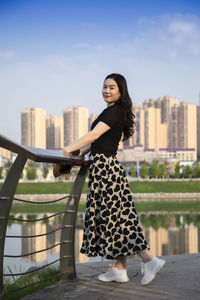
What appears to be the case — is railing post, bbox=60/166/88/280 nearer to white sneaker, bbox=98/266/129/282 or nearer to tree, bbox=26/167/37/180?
white sneaker, bbox=98/266/129/282

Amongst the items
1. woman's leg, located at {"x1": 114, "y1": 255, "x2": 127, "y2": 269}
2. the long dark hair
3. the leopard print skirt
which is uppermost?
the long dark hair

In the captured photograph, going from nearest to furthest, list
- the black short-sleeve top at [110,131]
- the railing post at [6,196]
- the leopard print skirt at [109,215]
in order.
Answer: the railing post at [6,196], the leopard print skirt at [109,215], the black short-sleeve top at [110,131]

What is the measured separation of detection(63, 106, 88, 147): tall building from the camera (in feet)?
240

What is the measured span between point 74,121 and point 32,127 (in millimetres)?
6610

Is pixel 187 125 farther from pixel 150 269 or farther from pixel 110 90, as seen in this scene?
pixel 150 269

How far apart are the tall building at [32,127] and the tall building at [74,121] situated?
13.5 ft

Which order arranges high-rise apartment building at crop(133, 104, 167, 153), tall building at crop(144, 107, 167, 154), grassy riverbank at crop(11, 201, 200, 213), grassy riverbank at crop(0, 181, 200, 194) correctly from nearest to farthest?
grassy riverbank at crop(11, 201, 200, 213) < grassy riverbank at crop(0, 181, 200, 194) < tall building at crop(144, 107, 167, 154) < high-rise apartment building at crop(133, 104, 167, 153)

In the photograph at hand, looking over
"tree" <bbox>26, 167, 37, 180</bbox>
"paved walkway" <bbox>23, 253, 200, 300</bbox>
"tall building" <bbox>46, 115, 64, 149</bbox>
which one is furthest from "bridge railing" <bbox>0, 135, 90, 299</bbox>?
"tall building" <bbox>46, 115, 64, 149</bbox>

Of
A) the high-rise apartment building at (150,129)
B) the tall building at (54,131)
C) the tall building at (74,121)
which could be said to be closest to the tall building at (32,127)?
the tall building at (74,121)

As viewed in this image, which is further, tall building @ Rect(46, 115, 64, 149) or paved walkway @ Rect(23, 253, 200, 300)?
tall building @ Rect(46, 115, 64, 149)

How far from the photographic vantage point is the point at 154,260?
8.11 ft

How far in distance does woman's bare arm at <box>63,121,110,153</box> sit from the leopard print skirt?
0.11 meters

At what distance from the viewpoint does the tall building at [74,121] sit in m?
73.2

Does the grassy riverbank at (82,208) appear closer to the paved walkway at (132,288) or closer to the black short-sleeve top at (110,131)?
the paved walkway at (132,288)
